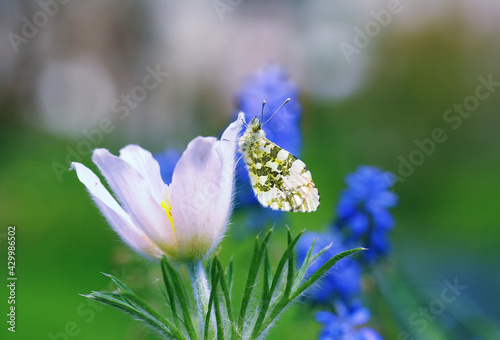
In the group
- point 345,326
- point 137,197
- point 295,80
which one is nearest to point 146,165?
point 137,197

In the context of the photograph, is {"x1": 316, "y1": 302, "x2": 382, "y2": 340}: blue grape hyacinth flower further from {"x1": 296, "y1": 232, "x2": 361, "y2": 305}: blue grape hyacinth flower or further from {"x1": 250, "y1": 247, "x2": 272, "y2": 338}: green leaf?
{"x1": 250, "y1": 247, "x2": 272, "y2": 338}: green leaf

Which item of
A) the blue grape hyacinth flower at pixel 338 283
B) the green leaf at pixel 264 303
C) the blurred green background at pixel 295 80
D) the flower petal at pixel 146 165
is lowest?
the green leaf at pixel 264 303

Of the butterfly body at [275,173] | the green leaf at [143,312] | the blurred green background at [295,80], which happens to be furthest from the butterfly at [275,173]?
the blurred green background at [295,80]

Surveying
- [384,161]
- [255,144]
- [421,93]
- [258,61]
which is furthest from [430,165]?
[255,144]

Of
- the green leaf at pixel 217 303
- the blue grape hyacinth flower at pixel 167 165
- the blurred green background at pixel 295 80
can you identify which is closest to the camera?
the green leaf at pixel 217 303

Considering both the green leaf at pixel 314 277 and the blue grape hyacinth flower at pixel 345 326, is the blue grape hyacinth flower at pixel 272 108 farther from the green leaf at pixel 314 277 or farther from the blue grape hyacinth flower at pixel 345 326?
the green leaf at pixel 314 277

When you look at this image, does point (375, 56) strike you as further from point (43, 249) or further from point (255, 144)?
point (255, 144)
